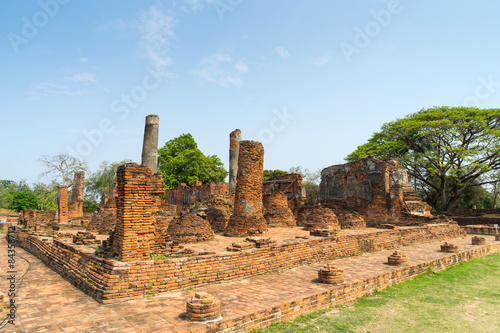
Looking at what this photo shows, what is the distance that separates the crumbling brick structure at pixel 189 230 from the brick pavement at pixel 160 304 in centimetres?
315

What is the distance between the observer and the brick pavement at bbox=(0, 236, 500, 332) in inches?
160

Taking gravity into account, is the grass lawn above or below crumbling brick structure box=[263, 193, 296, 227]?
below

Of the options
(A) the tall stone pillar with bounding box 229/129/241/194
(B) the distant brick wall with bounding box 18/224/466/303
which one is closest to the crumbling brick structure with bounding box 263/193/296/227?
(B) the distant brick wall with bounding box 18/224/466/303

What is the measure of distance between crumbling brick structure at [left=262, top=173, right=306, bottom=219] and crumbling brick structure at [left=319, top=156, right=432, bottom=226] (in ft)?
13.5

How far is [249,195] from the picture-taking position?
37.7 ft

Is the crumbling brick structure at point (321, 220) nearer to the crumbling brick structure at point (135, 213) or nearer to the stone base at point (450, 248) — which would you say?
the stone base at point (450, 248)

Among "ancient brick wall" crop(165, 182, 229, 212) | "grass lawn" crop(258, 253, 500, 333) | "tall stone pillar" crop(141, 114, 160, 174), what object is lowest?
"grass lawn" crop(258, 253, 500, 333)

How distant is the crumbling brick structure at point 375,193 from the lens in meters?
17.6

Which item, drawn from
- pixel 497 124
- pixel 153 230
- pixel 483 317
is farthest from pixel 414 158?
pixel 153 230

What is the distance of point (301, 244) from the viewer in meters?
8.31

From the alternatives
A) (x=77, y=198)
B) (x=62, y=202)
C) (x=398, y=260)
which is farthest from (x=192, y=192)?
(x=398, y=260)

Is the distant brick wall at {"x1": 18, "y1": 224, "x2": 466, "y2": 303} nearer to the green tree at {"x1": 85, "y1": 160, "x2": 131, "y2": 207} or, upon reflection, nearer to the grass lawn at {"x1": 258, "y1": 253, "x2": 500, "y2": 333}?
the grass lawn at {"x1": 258, "y1": 253, "x2": 500, "y2": 333}

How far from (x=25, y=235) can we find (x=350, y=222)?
13.7 meters

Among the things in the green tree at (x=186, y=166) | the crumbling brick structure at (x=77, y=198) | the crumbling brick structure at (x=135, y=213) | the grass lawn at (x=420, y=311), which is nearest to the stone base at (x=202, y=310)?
the grass lawn at (x=420, y=311)
